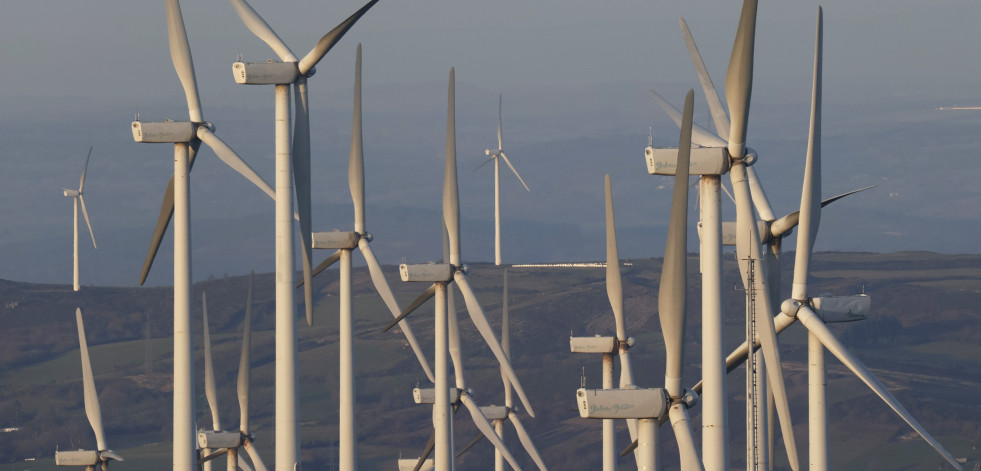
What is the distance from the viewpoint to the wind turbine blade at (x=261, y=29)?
66.2m

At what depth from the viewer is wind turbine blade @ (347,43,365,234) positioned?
87.1 meters

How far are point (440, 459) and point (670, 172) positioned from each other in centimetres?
4323

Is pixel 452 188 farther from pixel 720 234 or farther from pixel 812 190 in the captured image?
pixel 720 234

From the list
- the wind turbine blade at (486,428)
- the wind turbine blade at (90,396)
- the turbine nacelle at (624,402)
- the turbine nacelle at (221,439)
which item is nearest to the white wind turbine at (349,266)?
the wind turbine blade at (486,428)

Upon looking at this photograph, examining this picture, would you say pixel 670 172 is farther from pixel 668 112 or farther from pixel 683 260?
pixel 668 112

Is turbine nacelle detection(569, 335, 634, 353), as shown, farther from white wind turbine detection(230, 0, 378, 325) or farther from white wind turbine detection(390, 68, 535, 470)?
white wind turbine detection(230, 0, 378, 325)

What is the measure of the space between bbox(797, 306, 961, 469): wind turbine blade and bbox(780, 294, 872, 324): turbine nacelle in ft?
1.27

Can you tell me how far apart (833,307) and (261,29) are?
81.8 feet

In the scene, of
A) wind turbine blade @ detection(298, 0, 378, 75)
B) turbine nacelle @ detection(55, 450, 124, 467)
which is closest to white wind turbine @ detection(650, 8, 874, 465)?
wind turbine blade @ detection(298, 0, 378, 75)

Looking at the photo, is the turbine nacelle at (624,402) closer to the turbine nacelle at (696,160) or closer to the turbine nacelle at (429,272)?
the turbine nacelle at (696,160)

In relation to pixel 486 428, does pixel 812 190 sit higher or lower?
higher

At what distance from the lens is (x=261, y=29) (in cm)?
6869

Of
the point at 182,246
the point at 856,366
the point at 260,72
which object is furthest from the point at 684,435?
the point at 182,246

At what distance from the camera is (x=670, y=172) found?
52.3m
